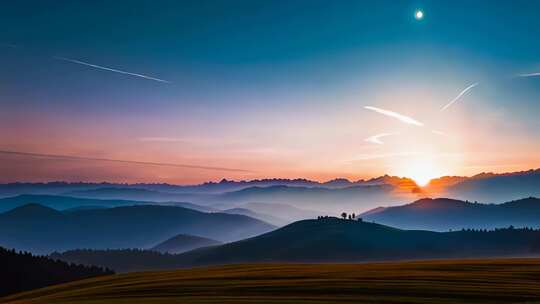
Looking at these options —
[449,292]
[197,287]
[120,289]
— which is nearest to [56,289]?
[120,289]

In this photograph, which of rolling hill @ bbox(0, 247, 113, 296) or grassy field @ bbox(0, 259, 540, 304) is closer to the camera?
grassy field @ bbox(0, 259, 540, 304)

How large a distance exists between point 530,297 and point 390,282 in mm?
8969

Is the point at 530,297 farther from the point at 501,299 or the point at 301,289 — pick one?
the point at 301,289

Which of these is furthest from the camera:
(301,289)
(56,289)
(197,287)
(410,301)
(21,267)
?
(21,267)

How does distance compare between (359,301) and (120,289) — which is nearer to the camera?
(359,301)

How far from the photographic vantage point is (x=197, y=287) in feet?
126

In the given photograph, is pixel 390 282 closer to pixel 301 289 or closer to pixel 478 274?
pixel 301 289

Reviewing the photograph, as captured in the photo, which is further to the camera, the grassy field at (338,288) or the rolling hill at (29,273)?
the rolling hill at (29,273)

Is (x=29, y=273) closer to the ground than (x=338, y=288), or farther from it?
closer to the ground

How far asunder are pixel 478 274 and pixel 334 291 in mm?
14024

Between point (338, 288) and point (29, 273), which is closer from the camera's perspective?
point (338, 288)

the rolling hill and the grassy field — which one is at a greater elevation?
the grassy field

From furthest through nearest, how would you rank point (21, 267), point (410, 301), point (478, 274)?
point (21, 267) < point (478, 274) < point (410, 301)

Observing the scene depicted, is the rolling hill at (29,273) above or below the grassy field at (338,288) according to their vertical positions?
below
